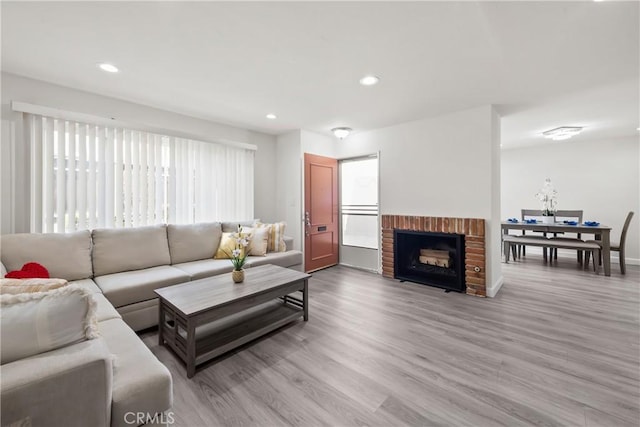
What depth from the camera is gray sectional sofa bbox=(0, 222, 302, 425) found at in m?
0.92

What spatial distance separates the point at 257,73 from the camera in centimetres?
253

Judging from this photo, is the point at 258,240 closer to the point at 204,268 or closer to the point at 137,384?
the point at 204,268

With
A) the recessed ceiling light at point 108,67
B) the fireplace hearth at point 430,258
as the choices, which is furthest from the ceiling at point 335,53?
the fireplace hearth at point 430,258

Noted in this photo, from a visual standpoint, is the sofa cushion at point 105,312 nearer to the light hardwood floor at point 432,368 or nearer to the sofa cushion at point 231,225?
the light hardwood floor at point 432,368

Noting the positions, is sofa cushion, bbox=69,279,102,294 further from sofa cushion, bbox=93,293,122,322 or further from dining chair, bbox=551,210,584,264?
dining chair, bbox=551,210,584,264

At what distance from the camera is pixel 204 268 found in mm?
3008

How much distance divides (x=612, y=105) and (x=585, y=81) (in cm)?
125

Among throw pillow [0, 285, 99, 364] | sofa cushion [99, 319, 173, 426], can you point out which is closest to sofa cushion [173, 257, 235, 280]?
sofa cushion [99, 319, 173, 426]

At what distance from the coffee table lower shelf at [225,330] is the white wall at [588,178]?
626 centimetres

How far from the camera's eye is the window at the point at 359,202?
4730 mm

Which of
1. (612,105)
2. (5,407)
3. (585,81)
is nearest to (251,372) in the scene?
(5,407)

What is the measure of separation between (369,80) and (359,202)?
2.57 m

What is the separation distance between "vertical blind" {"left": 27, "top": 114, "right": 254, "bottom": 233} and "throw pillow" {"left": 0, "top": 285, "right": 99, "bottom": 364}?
241cm

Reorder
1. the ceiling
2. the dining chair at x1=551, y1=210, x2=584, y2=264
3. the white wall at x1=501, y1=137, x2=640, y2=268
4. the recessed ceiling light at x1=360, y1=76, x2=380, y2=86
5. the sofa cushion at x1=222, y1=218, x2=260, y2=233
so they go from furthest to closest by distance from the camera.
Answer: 1. the dining chair at x1=551, y1=210, x2=584, y2=264
2. the white wall at x1=501, y1=137, x2=640, y2=268
3. the sofa cushion at x1=222, y1=218, x2=260, y2=233
4. the recessed ceiling light at x1=360, y1=76, x2=380, y2=86
5. the ceiling
